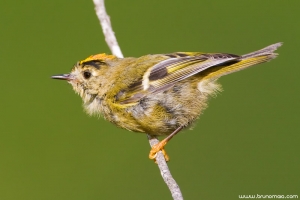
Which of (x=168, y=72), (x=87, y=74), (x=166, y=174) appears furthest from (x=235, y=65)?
(x=87, y=74)

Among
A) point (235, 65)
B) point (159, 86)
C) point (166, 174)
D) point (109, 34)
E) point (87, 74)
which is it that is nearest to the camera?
point (166, 174)

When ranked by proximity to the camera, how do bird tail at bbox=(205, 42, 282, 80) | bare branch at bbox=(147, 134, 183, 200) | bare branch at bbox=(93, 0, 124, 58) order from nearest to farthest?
bare branch at bbox=(147, 134, 183, 200) < bird tail at bbox=(205, 42, 282, 80) < bare branch at bbox=(93, 0, 124, 58)

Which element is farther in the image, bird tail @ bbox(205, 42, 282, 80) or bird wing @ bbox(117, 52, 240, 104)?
bird tail @ bbox(205, 42, 282, 80)

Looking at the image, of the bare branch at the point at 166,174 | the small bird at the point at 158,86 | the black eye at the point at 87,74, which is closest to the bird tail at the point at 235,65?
the small bird at the point at 158,86

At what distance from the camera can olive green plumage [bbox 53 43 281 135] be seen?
388cm

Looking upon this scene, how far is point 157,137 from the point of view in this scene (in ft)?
13.9

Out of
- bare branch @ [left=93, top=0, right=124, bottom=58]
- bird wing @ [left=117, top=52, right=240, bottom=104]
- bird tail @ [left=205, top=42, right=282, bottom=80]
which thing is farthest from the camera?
bare branch @ [left=93, top=0, right=124, bottom=58]

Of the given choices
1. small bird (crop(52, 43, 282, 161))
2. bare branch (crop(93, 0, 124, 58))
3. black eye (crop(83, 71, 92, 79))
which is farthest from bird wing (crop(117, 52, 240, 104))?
bare branch (crop(93, 0, 124, 58))

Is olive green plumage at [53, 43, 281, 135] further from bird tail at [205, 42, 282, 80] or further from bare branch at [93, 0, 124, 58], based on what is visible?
bare branch at [93, 0, 124, 58]

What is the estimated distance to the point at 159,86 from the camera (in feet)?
12.7

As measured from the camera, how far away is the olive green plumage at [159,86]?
3.88 m

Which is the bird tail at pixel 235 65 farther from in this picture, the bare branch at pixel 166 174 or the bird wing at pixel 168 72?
the bare branch at pixel 166 174

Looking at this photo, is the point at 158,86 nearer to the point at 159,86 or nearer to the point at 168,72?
the point at 159,86

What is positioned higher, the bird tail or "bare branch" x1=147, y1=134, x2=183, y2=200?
the bird tail
